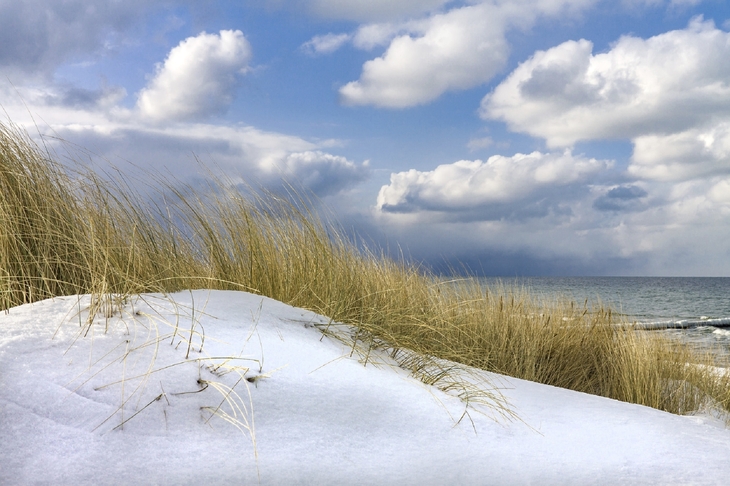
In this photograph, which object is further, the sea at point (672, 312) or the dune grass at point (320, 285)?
the sea at point (672, 312)

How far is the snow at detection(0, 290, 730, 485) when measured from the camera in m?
1.54

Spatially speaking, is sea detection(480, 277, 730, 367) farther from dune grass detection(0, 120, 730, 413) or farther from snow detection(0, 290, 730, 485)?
snow detection(0, 290, 730, 485)

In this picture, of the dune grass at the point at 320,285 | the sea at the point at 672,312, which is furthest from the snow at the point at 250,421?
the sea at the point at 672,312

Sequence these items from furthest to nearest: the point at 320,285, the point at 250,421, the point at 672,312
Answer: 1. the point at 672,312
2. the point at 320,285
3. the point at 250,421

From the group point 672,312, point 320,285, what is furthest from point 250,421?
point 672,312

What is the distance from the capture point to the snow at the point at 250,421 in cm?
154

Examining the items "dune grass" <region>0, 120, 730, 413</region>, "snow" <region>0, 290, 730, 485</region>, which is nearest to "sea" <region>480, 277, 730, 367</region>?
"dune grass" <region>0, 120, 730, 413</region>

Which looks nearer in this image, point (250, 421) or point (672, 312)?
point (250, 421)

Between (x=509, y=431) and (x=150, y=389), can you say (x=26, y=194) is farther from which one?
(x=509, y=431)

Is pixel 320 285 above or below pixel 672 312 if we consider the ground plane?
above

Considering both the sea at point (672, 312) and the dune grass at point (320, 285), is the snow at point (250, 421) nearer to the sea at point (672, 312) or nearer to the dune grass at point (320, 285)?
the dune grass at point (320, 285)

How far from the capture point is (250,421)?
170cm

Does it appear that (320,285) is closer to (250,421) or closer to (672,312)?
(250,421)

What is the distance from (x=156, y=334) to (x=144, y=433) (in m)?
→ 0.45
